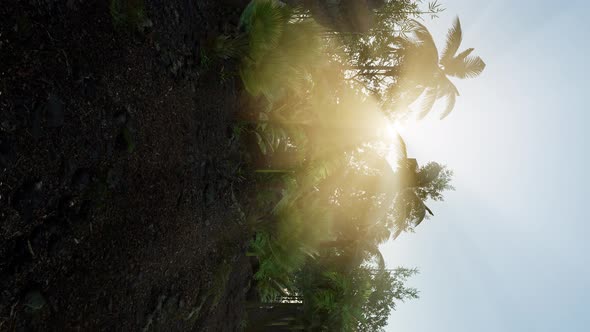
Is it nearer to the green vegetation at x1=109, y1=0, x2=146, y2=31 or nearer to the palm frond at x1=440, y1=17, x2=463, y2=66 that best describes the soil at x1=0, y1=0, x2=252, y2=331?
the green vegetation at x1=109, y1=0, x2=146, y2=31

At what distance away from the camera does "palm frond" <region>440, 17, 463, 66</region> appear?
17.6 meters

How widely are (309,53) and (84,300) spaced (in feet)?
21.3

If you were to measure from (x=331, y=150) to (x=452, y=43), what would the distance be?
27.7 ft

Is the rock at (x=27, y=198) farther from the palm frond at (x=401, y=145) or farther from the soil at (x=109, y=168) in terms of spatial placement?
the palm frond at (x=401, y=145)

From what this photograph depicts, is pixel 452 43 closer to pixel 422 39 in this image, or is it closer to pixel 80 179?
pixel 422 39

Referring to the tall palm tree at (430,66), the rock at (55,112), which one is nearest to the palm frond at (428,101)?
the tall palm tree at (430,66)

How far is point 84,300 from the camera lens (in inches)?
207

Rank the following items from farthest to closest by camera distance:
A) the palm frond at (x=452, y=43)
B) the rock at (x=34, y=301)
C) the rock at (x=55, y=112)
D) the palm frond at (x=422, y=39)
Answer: the palm frond at (x=452, y=43) → the palm frond at (x=422, y=39) → the rock at (x=55, y=112) → the rock at (x=34, y=301)

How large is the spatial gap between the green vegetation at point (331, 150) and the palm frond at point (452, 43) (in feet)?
0.14

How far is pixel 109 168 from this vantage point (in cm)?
575

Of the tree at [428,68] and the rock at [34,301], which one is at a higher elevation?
the tree at [428,68]

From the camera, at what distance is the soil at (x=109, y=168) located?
4285 mm

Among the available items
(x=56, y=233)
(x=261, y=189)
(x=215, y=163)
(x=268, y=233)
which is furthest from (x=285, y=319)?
(x=56, y=233)

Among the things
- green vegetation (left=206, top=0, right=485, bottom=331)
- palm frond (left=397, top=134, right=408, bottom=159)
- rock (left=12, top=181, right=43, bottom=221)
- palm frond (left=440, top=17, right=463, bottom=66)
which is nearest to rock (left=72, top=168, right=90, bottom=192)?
rock (left=12, top=181, right=43, bottom=221)
